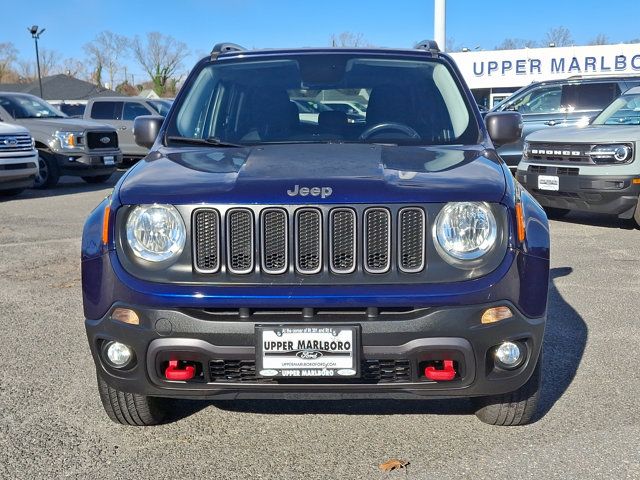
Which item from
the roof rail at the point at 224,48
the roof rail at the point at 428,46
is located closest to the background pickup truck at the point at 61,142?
the roof rail at the point at 224,48

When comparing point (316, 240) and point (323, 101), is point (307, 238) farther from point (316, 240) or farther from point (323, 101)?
point (323, 101)

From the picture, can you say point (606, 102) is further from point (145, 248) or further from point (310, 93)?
point (145, 248)

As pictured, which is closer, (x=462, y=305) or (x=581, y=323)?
(x=462, y=305)

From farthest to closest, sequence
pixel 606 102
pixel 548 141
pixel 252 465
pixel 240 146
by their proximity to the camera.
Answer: pixel 606 102 → pixel 548 141 → pixel 240 146 → pixel 252 465

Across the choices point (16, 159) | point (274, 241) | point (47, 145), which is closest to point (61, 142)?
point (47, 145)

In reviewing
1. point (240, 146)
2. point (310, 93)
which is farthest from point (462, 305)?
point (310, 93)

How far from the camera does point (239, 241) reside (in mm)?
3025

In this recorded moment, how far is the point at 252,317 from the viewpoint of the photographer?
2957 millimetres

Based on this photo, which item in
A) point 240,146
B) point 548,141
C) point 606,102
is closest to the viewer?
point 240,146

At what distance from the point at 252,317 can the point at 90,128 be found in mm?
12879

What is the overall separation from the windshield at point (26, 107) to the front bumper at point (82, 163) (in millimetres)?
1254

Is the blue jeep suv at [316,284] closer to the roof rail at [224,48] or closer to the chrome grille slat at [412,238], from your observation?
the chrome grille slat at [412,238]

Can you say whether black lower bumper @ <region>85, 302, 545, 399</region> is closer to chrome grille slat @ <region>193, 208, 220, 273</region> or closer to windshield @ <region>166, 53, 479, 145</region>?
chrome grille slat @ <region>193, 208, 220, 273</region>

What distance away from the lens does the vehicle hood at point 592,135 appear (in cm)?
882
